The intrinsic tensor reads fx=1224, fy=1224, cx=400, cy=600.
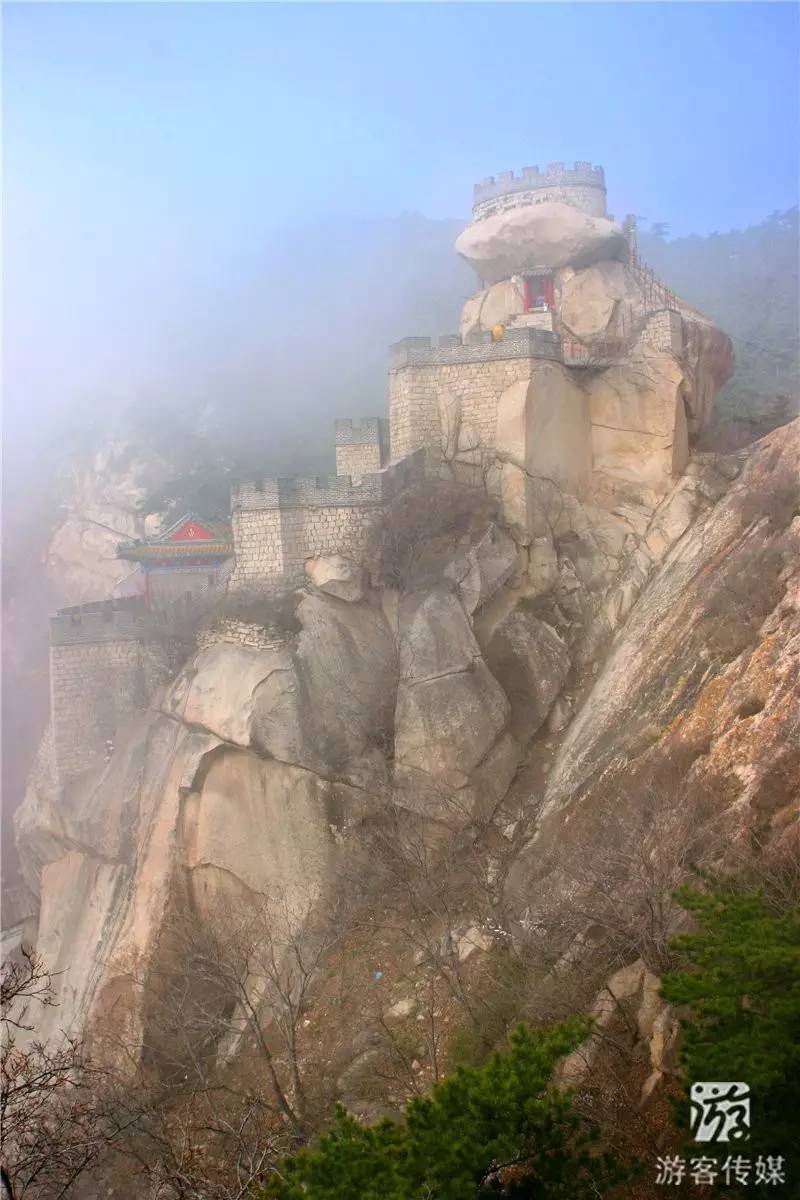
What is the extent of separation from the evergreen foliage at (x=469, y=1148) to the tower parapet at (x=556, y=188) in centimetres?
2421

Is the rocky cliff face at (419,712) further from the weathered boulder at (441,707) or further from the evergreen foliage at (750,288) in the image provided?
the evergreen foliage at (750,288)

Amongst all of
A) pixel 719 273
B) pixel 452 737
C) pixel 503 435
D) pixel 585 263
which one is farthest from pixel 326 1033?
pixel 719 273

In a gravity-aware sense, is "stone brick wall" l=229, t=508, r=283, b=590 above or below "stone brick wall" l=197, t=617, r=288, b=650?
above

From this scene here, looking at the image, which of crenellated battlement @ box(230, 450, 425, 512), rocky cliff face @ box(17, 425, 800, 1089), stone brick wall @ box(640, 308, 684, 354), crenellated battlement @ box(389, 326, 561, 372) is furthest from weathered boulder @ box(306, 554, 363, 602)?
stone brick wall @ box(640, 308, 684, 354)

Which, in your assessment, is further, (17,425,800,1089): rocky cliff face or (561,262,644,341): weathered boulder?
(561,262,644,341): weathered boulder

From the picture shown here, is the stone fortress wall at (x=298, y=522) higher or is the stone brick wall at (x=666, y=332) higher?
the stone brick wall at (x=666, y=332)

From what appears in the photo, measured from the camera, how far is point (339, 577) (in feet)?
82.3

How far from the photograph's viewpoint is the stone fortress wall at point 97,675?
2661 cm

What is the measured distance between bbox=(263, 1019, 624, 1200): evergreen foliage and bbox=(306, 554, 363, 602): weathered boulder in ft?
49.0

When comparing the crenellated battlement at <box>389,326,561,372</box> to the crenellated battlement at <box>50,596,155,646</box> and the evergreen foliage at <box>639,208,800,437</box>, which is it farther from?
the evergreen foliage at <box>639,208,800,437</box>

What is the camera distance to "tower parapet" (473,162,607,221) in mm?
30469

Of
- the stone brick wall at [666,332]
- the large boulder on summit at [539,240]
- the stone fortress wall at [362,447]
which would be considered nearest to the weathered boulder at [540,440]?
the stone brick wall at [666,332]
